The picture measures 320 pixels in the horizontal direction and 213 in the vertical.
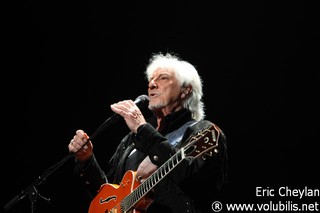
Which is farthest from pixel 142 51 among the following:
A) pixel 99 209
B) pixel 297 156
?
pixel 99 209

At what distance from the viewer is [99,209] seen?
225cm

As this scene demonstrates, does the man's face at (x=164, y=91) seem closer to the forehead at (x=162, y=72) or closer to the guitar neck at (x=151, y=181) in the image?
the forehead at (x=162, y=72)

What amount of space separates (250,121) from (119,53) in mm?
1477

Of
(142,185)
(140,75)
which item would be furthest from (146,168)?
(140,75)

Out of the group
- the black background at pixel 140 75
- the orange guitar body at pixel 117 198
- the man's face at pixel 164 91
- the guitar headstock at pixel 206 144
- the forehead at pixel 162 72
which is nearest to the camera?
the guitar headstock at pixel 206 144

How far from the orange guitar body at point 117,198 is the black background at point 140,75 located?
1388 millimetres

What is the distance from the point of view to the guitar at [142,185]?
1739mm

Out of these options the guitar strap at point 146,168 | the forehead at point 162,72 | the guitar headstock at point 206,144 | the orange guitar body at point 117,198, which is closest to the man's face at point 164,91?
the forehead at point 162,72

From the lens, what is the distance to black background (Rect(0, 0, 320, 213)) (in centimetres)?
351

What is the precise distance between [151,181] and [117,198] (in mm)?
326

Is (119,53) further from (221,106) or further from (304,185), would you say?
(304,185)

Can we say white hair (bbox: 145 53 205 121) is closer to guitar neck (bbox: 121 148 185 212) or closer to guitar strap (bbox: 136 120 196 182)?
guitar strap (bbox: 136 120 196 182)

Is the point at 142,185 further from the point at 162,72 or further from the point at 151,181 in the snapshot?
the point at 162,72

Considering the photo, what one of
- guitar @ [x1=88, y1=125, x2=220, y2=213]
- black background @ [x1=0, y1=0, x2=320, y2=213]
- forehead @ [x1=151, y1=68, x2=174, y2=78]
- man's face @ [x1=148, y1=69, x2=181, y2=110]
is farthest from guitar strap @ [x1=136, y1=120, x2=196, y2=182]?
black background @ [x1=0, y1=0, x2=320, y2=213]
